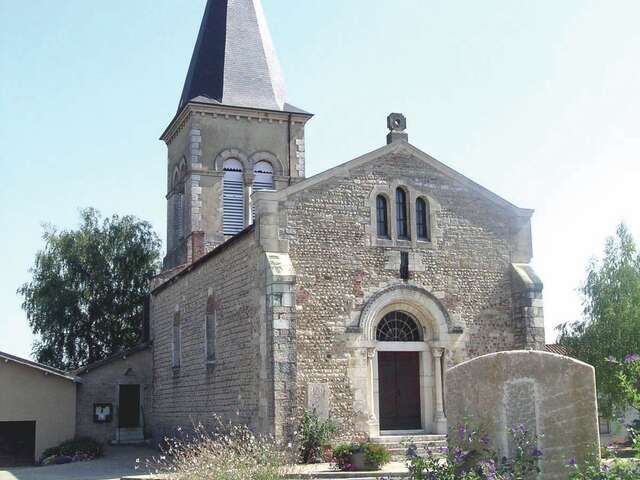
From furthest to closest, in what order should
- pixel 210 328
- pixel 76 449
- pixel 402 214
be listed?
1. pixel 76 449
2. pixel 210 328
3. pixel 402 214

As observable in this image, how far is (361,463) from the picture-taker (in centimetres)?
1636

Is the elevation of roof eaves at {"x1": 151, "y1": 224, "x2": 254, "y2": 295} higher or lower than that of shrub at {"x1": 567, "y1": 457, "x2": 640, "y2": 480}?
higher

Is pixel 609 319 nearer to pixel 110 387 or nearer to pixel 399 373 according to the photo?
pixel 399 373

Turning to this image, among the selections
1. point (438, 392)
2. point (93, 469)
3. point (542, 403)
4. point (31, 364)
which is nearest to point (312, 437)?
point (438, 392)

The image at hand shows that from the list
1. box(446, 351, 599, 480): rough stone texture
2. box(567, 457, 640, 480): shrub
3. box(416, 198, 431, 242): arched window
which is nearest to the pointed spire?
box(416, 198, 431, 242): arched window

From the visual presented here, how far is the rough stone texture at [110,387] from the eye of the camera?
88.8 feet

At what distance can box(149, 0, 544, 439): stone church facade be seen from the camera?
59.9ft

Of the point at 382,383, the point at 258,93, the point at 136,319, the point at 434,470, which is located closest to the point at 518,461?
the point at 434,470

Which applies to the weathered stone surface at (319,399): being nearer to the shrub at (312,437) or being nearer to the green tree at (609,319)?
the shrub at (312,437)

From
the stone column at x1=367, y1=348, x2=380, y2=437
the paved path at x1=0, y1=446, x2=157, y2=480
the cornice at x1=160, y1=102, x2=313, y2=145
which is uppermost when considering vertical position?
the cornice at x1=160, y1=102, x2=313, y2=145

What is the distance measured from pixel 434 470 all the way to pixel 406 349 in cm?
1091

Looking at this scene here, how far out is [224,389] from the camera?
20.5 metres

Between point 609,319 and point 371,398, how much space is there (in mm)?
11685

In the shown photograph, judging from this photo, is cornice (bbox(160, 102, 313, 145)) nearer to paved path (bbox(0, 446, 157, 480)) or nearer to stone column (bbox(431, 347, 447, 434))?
paved path (bbox(0, 446, 157, 480))
